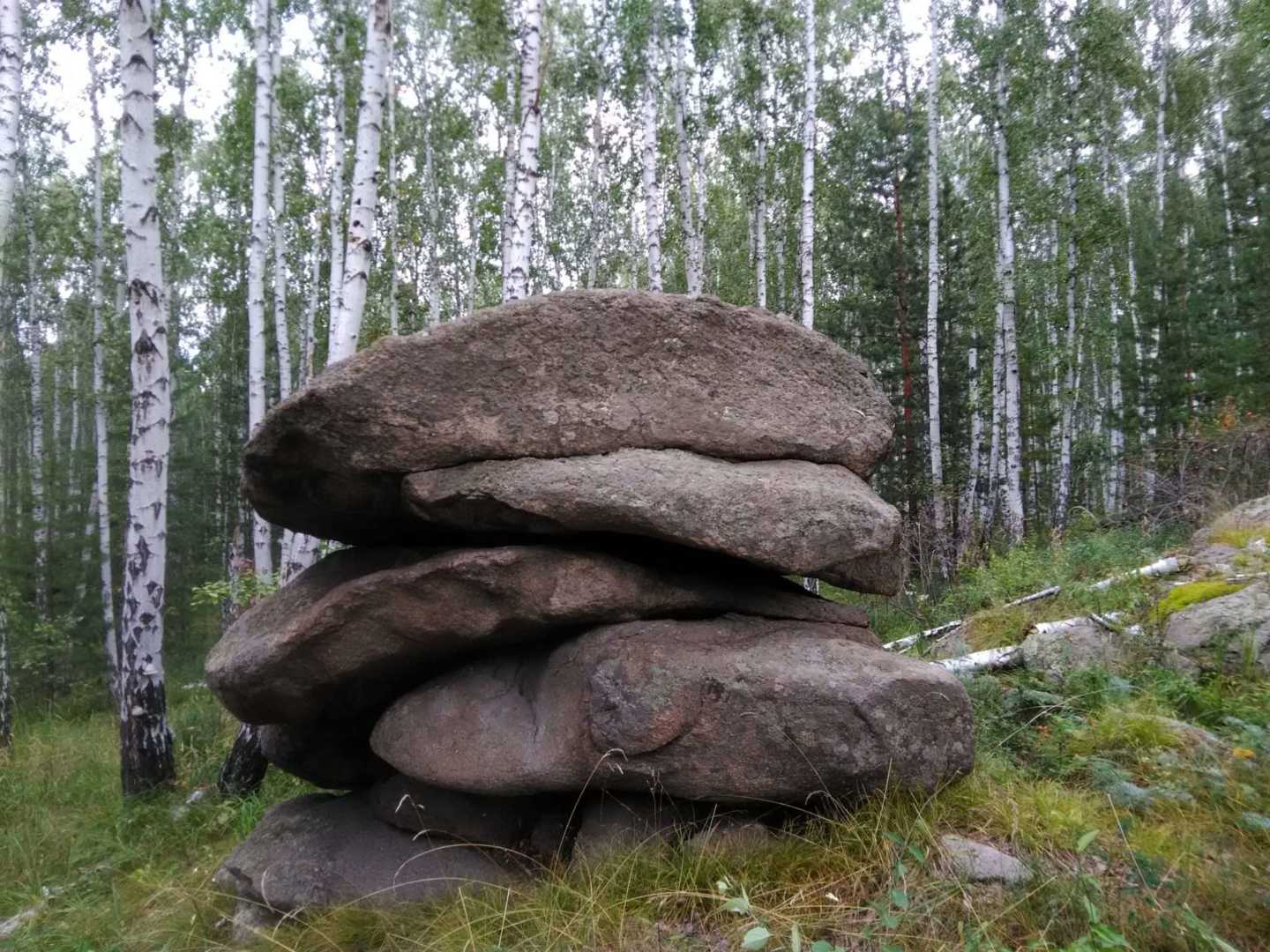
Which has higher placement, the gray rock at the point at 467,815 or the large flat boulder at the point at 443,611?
the large flat boulder at the point at 443,611

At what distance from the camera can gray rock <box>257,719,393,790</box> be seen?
4.82 m

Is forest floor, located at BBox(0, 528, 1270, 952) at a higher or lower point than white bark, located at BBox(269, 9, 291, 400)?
lower

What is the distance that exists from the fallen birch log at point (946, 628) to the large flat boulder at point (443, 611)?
3029 mm

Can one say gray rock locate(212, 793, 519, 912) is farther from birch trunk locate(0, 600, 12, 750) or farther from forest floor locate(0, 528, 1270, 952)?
birch trunk locate(0, 600, 12, 750)

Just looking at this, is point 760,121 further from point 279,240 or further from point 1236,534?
point 1236,534

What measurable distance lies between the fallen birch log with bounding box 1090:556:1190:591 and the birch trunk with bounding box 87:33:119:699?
43.0 feet

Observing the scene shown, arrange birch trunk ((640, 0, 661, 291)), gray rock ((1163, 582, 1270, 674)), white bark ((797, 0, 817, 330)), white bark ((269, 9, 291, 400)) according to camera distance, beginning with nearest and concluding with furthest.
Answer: gray rock ((1163, 582, 1270, 674)) < white bark ((797, 0, 817, 330)) < birch trunk ((640, 0, 661, 291)) < white bark ((269, 9, 291, 400))

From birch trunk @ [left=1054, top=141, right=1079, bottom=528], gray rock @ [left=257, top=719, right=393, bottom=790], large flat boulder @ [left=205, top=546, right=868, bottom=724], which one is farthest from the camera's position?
birch trunk @ [left=1054, top=141, right=1079, bottom=528]

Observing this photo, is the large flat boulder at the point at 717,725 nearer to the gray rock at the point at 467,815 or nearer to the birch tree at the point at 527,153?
the gray rock at the point at 467,815

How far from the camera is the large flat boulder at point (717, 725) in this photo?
361 cm

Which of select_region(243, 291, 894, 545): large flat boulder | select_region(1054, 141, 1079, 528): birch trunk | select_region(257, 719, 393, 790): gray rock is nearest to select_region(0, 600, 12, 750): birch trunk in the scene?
select_region(257, 719, 393, 790): gray rock

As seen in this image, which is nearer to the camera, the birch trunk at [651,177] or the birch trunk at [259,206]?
the birch trunk at [259,206]

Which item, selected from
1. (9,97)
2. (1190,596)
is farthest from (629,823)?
(9,97)

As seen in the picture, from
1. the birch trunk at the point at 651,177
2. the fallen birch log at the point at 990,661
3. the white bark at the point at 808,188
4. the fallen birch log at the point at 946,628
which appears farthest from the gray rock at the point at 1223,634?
the birch trunk at the point at 651,177
